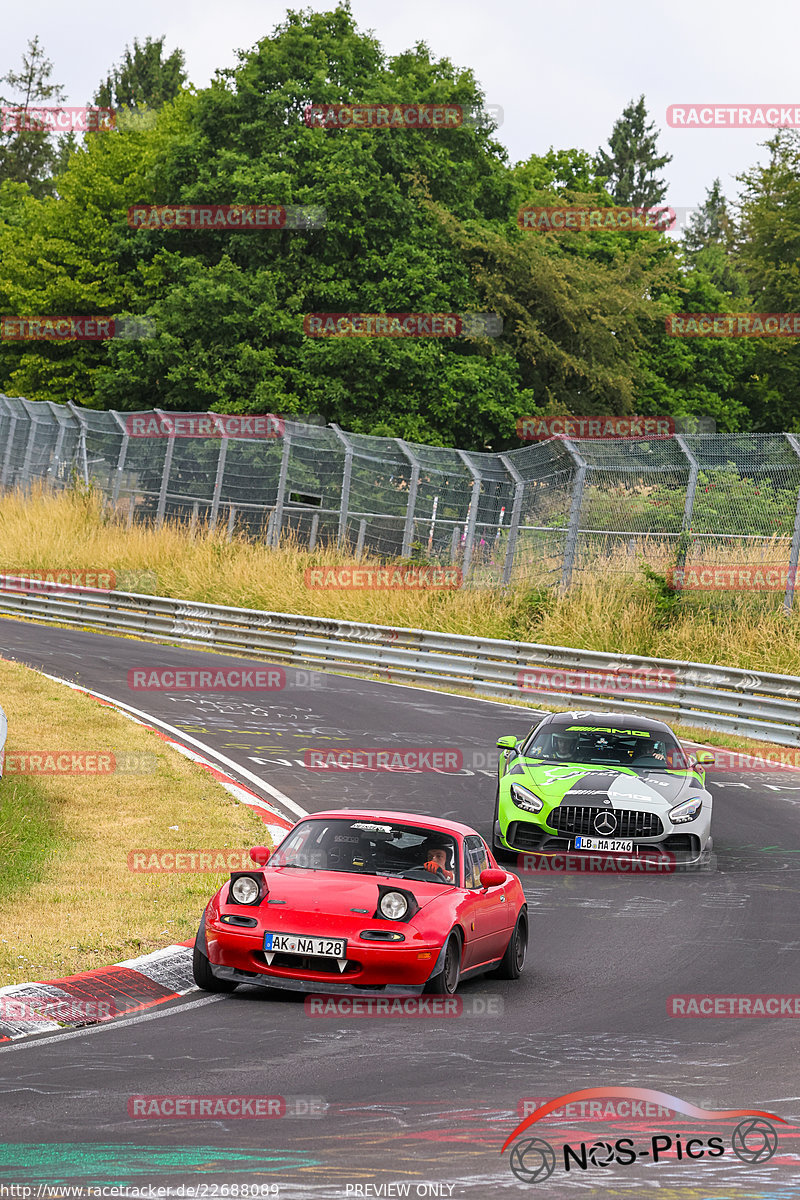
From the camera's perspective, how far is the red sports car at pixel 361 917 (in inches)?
351

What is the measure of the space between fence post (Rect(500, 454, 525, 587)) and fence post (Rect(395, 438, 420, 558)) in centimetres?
253

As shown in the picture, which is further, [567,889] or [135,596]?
[135,596]

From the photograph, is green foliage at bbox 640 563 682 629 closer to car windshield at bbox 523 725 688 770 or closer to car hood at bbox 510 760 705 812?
car windshield at bbox 523 725 688 770

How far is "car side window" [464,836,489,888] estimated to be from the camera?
9.96m

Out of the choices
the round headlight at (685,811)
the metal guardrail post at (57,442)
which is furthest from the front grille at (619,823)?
the metal guardrail post at (57,442)

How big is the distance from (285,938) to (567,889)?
192 inches

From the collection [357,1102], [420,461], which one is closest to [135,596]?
[420,461]

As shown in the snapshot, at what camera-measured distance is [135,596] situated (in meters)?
33.3

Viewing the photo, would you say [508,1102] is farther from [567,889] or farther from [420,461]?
[420,461]

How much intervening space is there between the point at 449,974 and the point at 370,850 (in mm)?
1091

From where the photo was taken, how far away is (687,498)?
2578cm

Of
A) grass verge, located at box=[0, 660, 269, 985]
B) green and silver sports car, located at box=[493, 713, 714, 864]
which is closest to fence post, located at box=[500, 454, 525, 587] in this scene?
grass verge, located at box=[0, 660, 269, 985]

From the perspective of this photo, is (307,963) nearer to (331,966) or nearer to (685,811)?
(331,966)

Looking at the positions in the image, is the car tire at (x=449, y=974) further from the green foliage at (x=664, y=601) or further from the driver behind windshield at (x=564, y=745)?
the green foliage at (x=664, y=601)
